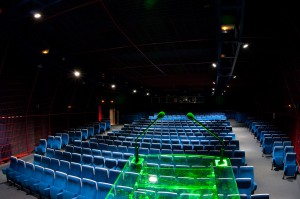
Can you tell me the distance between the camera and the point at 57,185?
6184 mm

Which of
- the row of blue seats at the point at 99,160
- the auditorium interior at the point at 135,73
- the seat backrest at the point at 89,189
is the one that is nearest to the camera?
the auditorium interior at the point at 135,73

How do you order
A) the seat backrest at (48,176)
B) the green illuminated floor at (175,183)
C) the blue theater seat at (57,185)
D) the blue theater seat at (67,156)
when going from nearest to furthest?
the green illuminated floor at (175,183), the blue theater seat at (57,185), the seat backrest at (48,176), the blue theater seat at (67,156)

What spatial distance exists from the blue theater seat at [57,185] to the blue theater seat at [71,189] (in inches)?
6.0

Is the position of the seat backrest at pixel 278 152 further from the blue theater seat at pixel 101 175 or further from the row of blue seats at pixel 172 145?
the blue theater seat at pixel 101 175

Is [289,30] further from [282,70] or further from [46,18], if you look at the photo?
[46,18]

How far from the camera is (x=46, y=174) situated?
21.6ft

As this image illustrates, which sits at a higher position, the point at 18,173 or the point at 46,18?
the point at 46,18

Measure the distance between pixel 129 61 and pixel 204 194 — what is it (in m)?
9.35

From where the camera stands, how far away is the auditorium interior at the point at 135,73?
4787mm

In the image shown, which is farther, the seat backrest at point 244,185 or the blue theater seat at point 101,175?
the blue theater seat at point 101,175

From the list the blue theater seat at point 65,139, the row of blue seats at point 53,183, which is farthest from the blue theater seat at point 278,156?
the blue theater seat at point 65,139

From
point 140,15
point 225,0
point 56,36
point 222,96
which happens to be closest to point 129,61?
point 56,36

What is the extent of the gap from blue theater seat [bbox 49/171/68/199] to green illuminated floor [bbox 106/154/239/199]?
9.01 feet

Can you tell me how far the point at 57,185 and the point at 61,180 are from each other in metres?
0.21
